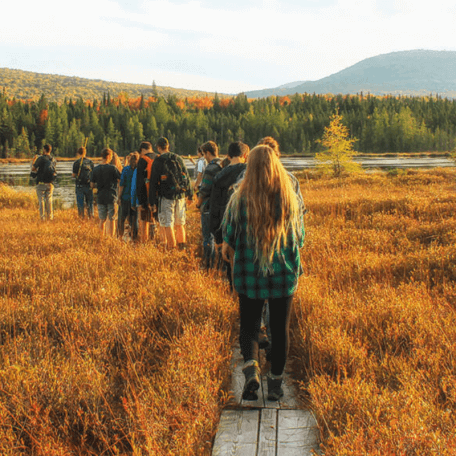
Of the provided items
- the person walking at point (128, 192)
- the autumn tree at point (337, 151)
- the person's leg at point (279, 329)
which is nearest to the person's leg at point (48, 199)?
the person walking at point (128, 192)

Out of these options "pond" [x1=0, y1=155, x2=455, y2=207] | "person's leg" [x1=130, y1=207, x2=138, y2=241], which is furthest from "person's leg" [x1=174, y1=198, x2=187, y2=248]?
"pond" [x1=0, y1=155, x2=455, y2=207]

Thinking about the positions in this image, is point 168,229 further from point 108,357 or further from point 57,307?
point 108,357

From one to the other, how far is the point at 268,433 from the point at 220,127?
437 feet

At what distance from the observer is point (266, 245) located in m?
3.06

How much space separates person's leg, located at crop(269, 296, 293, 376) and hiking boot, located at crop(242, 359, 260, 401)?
14 cm

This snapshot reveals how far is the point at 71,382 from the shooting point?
10.2 ft

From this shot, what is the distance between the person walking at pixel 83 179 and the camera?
445 inches

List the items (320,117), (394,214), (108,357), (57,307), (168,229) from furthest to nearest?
(320,117)
(394,214)
(168,229)
(57,307)
(108,357)

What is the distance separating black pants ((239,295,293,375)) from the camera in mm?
3225

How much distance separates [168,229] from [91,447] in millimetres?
5507

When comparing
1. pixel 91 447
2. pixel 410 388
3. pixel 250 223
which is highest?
pixel 250 223

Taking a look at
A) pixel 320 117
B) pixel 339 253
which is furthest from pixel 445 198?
pixel 320 117

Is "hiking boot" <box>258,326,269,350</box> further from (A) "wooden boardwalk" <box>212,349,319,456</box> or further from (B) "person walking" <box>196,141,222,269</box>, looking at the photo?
(B) "person walking" <box>196,141,222,269</box>

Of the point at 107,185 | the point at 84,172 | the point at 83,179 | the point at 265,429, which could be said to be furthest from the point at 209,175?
the point at 83,179
